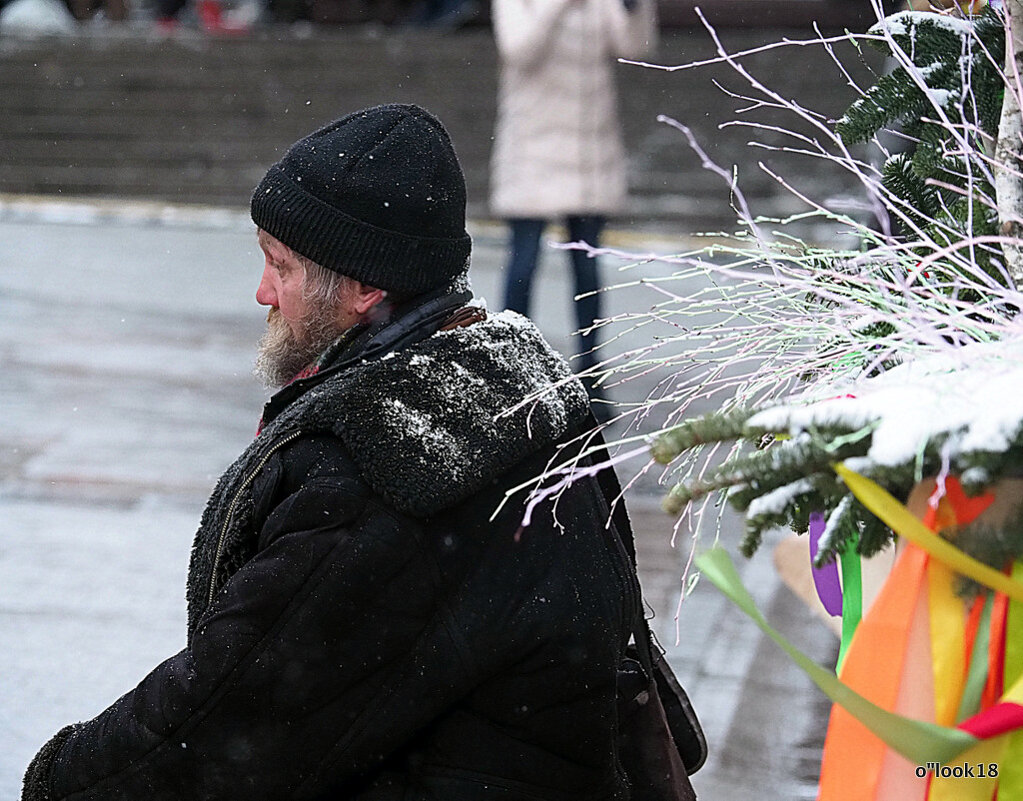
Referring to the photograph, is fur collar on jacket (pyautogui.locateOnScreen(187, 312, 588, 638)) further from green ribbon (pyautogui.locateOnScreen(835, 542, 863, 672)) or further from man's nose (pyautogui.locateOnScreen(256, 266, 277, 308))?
green ribbon (pyautogui.locateOnScreen(835, 542, 863, 672))

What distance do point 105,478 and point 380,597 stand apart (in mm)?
3722

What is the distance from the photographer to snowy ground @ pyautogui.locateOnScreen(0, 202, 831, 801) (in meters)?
3.69

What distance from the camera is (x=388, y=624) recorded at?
1812mm

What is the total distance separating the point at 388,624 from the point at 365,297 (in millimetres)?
513

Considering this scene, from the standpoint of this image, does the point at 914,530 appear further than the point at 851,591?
No

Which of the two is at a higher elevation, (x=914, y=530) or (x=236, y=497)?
(x=914, y=530)

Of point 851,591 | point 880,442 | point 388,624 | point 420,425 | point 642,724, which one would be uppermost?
point 880,442

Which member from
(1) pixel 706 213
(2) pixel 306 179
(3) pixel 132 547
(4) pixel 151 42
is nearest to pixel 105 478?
(3) pixel 132 547

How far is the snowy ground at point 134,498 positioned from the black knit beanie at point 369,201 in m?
1.84

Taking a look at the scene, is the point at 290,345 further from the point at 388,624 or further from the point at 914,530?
the point at 914,530

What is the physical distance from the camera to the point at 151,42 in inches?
508

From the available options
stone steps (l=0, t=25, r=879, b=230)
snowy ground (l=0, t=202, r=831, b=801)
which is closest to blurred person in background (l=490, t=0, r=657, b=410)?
snowy ground (l=0, t=202, r=831, b=801)

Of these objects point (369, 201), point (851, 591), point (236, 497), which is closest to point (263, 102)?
point (369, 201)

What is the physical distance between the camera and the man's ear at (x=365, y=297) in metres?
Result: 2.07
